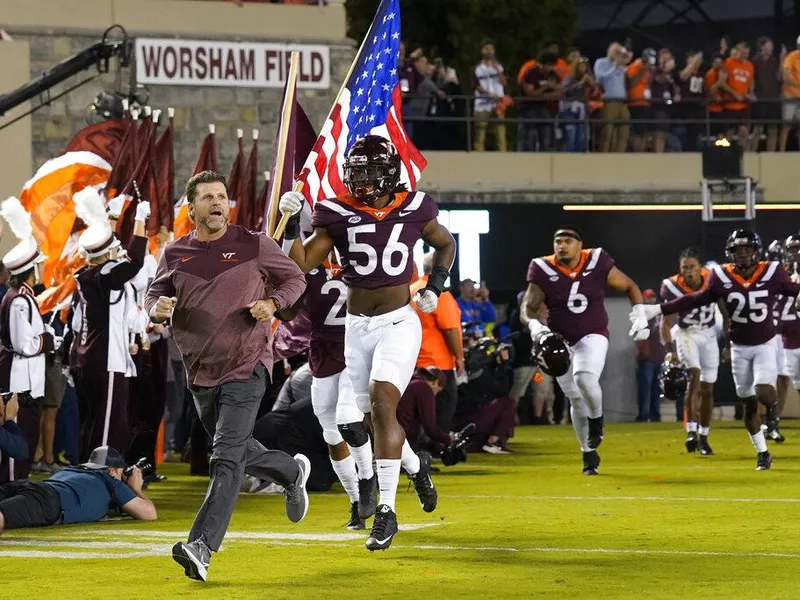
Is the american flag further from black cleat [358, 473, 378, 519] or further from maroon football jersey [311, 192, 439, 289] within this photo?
black cleat [358, 473, 378, 519]

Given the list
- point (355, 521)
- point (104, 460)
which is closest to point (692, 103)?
point (104, 460)

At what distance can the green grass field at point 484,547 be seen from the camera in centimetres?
804

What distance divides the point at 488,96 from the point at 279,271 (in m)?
17.9

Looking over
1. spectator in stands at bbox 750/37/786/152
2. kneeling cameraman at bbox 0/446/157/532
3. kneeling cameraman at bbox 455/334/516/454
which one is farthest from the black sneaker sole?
spectator in stands at bbox 750/37/786/152

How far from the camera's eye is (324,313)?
11.2m

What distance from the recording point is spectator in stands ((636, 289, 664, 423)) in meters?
26.0

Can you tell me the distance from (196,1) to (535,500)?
13179mm

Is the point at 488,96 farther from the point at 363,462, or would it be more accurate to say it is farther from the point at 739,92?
the point at 363,462

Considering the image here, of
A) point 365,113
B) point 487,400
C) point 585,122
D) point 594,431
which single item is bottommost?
point 487,400

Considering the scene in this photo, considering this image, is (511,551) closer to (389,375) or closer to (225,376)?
(389,375)

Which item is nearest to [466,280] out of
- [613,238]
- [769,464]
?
[613,238]

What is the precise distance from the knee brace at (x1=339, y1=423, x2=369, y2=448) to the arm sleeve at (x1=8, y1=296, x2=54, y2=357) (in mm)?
4107

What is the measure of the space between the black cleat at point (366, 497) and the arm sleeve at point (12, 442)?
2.61 m

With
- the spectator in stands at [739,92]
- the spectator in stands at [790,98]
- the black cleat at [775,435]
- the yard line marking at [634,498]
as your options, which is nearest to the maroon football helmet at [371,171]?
the yard line marking at [634,498]
